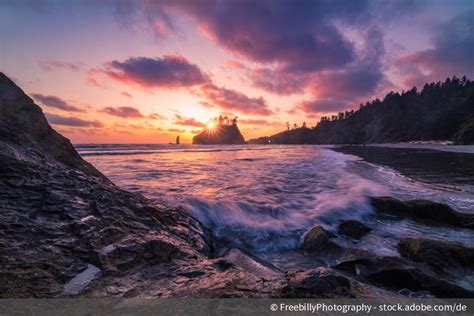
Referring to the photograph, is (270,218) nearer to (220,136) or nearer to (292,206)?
(292,206)

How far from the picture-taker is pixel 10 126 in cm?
600

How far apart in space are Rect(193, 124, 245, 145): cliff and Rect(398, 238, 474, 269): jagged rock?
147190 mm

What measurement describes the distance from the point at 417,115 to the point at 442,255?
145388 mm

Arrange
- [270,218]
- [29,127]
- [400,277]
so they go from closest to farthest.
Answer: [400,277]
[29,127]
[270,218]

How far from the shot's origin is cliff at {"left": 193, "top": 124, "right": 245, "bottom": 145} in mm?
152750

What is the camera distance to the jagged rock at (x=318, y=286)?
8.56 ft

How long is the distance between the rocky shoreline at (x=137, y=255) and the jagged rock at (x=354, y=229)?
0.02 meters

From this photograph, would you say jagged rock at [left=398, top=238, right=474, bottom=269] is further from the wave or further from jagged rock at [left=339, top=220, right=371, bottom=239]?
the wave

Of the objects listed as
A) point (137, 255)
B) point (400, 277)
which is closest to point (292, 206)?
point (400, 277)

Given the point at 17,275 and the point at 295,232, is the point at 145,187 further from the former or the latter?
the point at 17,275

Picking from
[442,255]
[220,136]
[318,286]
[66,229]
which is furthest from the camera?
[220,136]

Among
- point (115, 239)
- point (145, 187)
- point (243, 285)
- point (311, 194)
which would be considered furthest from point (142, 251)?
point (311, 194)

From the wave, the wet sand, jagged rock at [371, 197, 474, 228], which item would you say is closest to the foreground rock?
the wave

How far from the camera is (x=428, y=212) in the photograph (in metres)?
6.76
